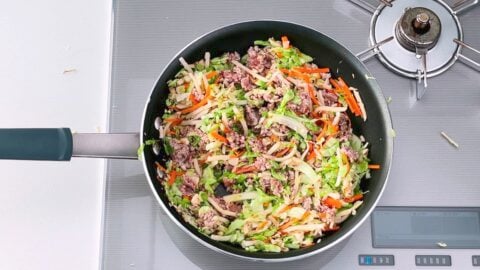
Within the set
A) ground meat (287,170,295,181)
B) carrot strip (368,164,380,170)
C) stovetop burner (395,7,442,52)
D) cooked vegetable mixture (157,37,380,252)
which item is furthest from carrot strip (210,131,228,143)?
stovetop burner (395,7,442,52)

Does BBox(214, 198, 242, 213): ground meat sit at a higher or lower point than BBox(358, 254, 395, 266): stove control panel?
higher

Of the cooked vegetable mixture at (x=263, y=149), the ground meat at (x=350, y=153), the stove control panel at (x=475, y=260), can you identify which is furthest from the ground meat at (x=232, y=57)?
the stove control panel at (x=475, y=260)

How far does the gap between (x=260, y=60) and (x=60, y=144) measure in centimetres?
33

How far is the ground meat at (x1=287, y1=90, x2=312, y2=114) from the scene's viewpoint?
91 cm

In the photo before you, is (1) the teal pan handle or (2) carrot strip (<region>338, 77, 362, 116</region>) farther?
(2) carrot strip (<region>338, 77, 362, 116</region>)

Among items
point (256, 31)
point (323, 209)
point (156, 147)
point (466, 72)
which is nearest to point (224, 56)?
point (256, 31)

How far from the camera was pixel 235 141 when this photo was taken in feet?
2.97

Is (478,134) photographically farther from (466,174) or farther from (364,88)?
(364,88)

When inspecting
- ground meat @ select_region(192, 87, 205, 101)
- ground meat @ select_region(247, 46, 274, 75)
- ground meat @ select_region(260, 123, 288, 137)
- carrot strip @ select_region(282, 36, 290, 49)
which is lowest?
ground meat @ select_region(260, 123, 288, 137)

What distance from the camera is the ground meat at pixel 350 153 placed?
0.90 metres

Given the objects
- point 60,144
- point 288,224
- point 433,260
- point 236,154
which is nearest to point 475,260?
point 433,260

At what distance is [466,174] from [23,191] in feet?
2.36

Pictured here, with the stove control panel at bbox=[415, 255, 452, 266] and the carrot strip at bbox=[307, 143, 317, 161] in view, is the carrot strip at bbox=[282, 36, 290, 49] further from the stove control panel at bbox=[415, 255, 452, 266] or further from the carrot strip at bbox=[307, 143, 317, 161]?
the stove control panel at bbox=[415, 255, 452, 266]

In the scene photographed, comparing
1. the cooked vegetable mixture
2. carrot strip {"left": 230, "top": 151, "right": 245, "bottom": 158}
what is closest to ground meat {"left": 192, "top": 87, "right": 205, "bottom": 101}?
the cooked vegetable mixture
